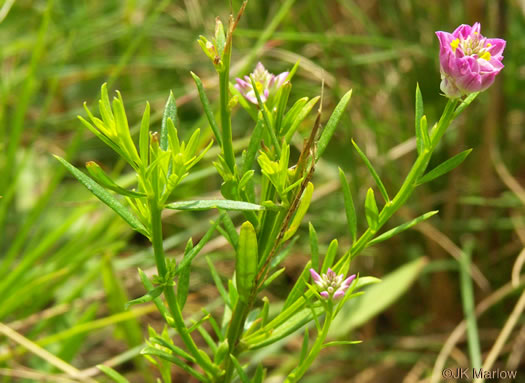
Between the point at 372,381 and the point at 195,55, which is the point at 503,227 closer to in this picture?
the point at 372,381

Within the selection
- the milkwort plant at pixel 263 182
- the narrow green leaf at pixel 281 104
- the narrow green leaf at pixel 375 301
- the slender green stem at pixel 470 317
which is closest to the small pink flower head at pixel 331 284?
the milkwort plant at pixel 263 182

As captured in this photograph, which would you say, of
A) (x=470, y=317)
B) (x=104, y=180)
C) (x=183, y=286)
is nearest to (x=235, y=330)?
(x=183, y=286)

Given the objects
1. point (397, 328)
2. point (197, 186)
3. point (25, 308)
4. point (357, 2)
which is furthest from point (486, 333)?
point (357, 2)

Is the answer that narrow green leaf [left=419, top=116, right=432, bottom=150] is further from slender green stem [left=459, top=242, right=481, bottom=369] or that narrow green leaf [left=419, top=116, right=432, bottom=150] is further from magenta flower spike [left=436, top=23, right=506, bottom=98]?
slender green stem [left=459, top=242, right=481, bottom=369]

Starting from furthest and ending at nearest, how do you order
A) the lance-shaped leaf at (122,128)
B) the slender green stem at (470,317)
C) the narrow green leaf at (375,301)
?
1. the narrow green leaf at (375,301)
2. the slender green stem at (470,317)
3. the lance-shaped leaf at (122,128)

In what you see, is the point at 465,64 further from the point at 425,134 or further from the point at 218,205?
the point at 218,205

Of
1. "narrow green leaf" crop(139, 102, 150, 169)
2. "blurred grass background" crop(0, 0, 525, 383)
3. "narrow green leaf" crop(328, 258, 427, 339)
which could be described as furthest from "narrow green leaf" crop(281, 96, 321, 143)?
"narrow green leaf" crop(328, 258, 427, 339)

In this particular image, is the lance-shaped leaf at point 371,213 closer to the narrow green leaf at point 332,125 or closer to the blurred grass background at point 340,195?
the narrow green leaf at point 332,125
